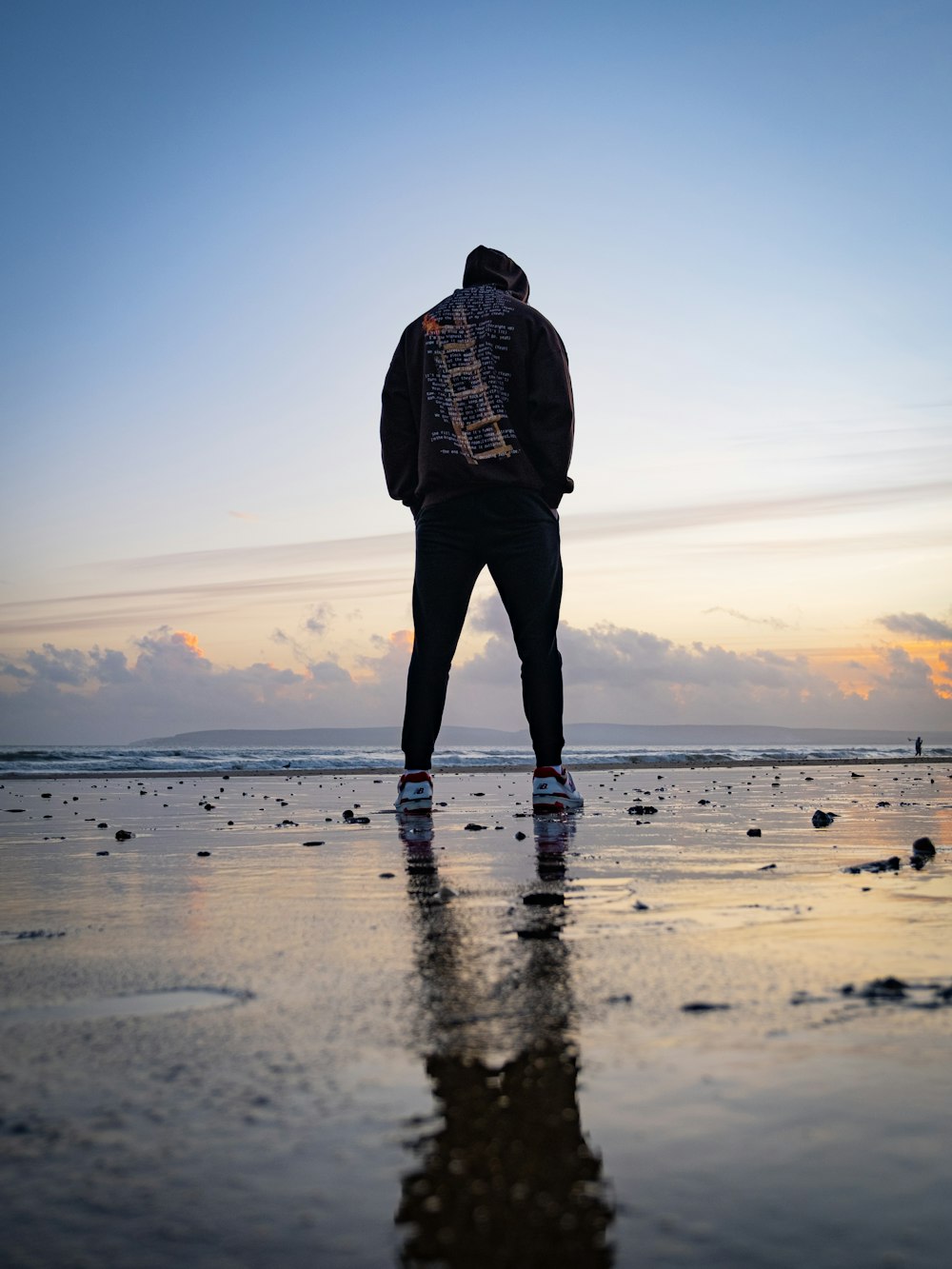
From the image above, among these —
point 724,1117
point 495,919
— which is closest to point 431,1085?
point 724,1117

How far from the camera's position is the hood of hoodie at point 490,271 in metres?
6.99

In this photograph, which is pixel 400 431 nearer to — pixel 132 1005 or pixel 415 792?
pixel 415 792

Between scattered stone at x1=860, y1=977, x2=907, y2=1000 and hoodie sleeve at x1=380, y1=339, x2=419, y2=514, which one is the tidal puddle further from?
hoodie sleeve at x1=380, y1=339, x2=419, y2=514

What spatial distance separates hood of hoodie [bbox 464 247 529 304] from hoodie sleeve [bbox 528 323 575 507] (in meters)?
0.71

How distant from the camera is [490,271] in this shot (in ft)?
22.9

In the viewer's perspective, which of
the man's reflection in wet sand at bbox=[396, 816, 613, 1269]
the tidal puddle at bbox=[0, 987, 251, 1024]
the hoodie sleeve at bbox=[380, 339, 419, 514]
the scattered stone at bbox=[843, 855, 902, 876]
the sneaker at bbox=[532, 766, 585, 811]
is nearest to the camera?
the man's reflection in wet sand at bbox=[396, 816, 613, 1269]

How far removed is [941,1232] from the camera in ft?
3.09

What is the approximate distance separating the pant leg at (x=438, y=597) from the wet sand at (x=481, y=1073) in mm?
3134

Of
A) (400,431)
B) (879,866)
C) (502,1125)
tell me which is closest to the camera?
(502,1125)

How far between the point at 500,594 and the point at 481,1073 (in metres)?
5.25

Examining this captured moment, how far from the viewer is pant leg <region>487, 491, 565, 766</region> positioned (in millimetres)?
6391

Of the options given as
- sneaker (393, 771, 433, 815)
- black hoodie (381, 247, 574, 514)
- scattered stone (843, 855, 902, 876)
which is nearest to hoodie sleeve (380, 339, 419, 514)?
black hoodie (381, 247, 574, 514)

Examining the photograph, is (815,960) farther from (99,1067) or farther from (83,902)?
(83,902)

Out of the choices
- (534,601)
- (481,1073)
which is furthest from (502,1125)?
(534,601)
